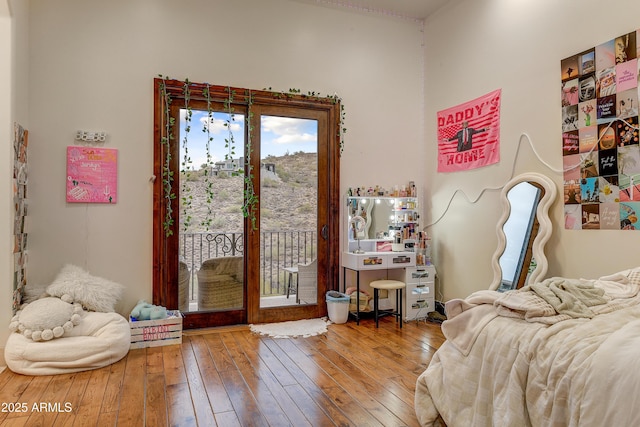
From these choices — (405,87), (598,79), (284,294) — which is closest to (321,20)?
(405,87)

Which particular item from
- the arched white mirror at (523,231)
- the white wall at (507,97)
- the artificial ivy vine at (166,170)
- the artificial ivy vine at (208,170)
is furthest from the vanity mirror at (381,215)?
the artificial ivy vine at (166,170)

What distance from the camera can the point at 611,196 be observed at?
9.29ft

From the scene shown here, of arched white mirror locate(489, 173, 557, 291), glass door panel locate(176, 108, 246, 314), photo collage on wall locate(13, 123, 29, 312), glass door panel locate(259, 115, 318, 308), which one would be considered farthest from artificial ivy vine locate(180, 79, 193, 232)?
arched white mirror locate(489, 173, 557, 291)

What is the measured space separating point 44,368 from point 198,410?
1.31 metres

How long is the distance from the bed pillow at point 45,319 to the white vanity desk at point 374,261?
8.05 feet

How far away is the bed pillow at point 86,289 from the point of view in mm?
3113

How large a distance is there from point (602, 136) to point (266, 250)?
9.93ft

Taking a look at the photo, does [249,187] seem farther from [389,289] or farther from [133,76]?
[389,289]

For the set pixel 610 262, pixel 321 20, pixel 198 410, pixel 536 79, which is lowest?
pixel 198 410

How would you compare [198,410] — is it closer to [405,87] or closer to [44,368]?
[44,368]

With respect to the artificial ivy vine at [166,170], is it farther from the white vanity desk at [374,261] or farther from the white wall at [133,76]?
the white vanity desk at [374,261]

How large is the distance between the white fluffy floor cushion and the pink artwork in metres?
1.08

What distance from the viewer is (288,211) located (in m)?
4.19

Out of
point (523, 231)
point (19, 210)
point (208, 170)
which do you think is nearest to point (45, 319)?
point (19, 210)
